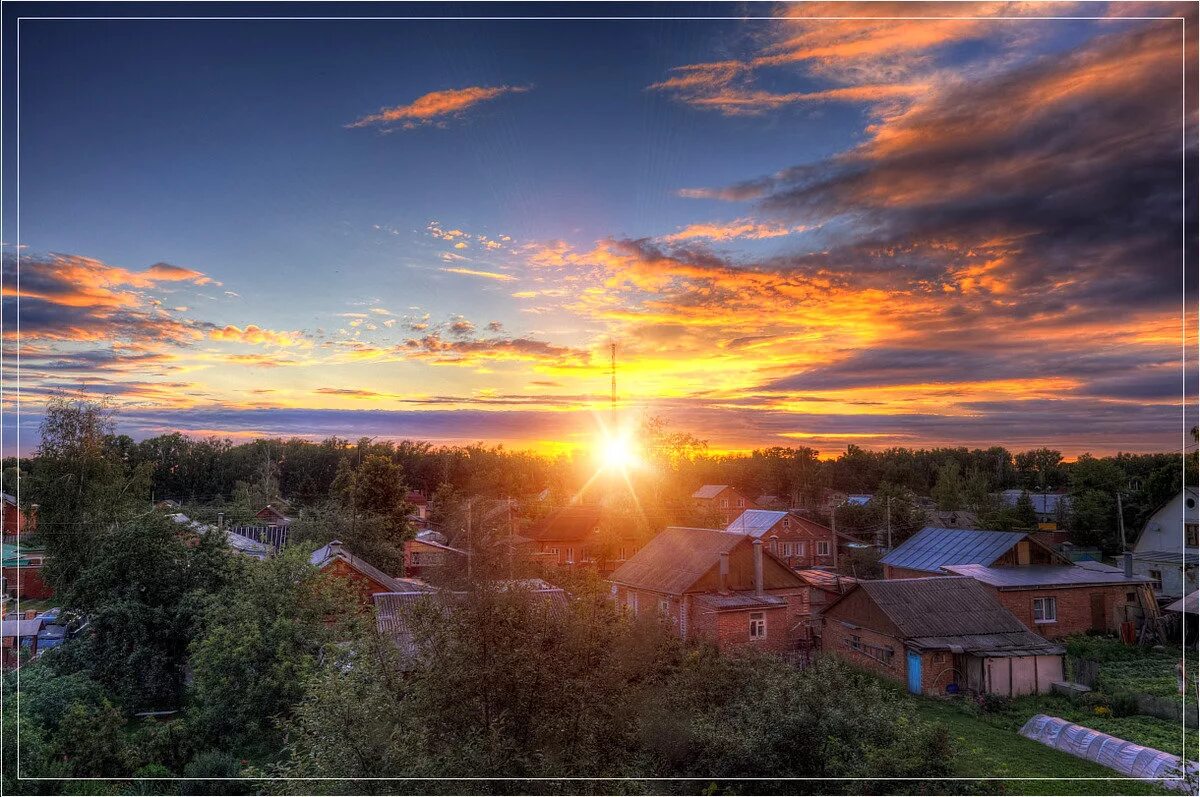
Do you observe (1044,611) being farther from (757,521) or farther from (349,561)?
(349,561)

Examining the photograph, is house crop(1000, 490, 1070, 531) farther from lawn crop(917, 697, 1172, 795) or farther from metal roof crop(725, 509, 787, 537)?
metal roof crop(725, 509, 787, 537)

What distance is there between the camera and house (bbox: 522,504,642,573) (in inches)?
669

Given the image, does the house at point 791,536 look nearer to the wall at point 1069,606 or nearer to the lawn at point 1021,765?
the wall at point 1069,606

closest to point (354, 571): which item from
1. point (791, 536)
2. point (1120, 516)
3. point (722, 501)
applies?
point (722, 501)

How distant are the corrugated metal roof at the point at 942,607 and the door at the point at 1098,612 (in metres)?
1.30

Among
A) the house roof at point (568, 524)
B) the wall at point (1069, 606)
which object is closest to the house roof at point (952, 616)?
the wall at point (1069, 606)

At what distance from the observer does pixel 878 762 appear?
5270mm

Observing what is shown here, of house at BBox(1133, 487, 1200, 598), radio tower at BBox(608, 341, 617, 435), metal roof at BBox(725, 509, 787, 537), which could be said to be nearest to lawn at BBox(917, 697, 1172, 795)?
house at BBox(1133, 487, 1200, 598)

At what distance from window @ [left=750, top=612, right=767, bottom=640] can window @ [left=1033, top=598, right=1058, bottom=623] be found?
399 centimetres

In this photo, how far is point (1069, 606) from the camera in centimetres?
921

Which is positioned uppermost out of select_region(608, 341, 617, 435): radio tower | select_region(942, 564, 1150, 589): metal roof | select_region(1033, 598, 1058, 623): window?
select_region(608, 341, 617, 435): radio tower

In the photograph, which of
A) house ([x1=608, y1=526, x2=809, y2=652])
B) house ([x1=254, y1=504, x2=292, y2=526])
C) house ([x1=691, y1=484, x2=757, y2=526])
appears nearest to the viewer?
house ([x1=608, y1=526, x2=809, y2=652])

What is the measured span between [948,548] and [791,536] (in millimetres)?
2723

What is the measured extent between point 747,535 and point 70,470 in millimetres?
10451
